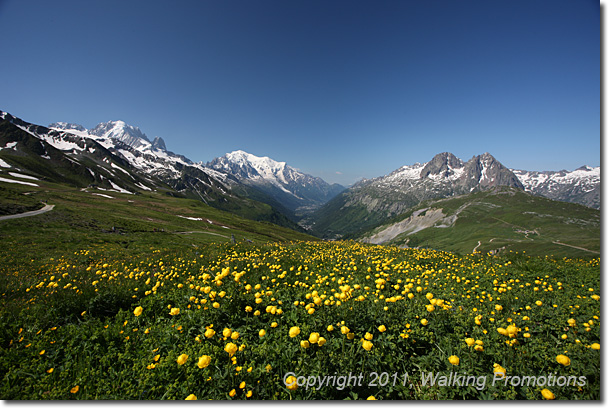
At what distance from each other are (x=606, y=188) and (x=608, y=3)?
355 cm

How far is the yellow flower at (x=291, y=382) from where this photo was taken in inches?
107

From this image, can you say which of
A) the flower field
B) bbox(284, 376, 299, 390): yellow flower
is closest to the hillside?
the flower field

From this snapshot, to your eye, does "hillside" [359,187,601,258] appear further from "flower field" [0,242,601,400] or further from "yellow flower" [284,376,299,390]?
"yellow flower" [284,376,299,390]

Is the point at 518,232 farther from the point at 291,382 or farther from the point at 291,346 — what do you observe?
the point at 291,382

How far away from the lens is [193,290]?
5648mm

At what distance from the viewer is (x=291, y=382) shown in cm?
277

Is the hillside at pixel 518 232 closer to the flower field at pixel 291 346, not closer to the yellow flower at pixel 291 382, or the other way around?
the flower field at pixel 291 346

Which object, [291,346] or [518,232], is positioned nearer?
[291,346]

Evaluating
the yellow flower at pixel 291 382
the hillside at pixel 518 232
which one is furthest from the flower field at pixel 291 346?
the hillside at pixel 518 232

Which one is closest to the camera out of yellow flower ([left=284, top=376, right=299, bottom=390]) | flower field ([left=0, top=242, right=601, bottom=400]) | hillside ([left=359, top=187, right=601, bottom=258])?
yellow flower ([left=284, top=376, right=299, bottom=390])

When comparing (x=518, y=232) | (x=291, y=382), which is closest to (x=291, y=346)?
(x=291, y=382)

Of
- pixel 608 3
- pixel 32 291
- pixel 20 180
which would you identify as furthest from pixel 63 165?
pixel 608 3

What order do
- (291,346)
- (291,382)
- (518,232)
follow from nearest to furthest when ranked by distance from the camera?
1. (291,382)
2. (291,346)
3. (518,232)

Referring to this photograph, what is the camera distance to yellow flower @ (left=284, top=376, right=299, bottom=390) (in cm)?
272
